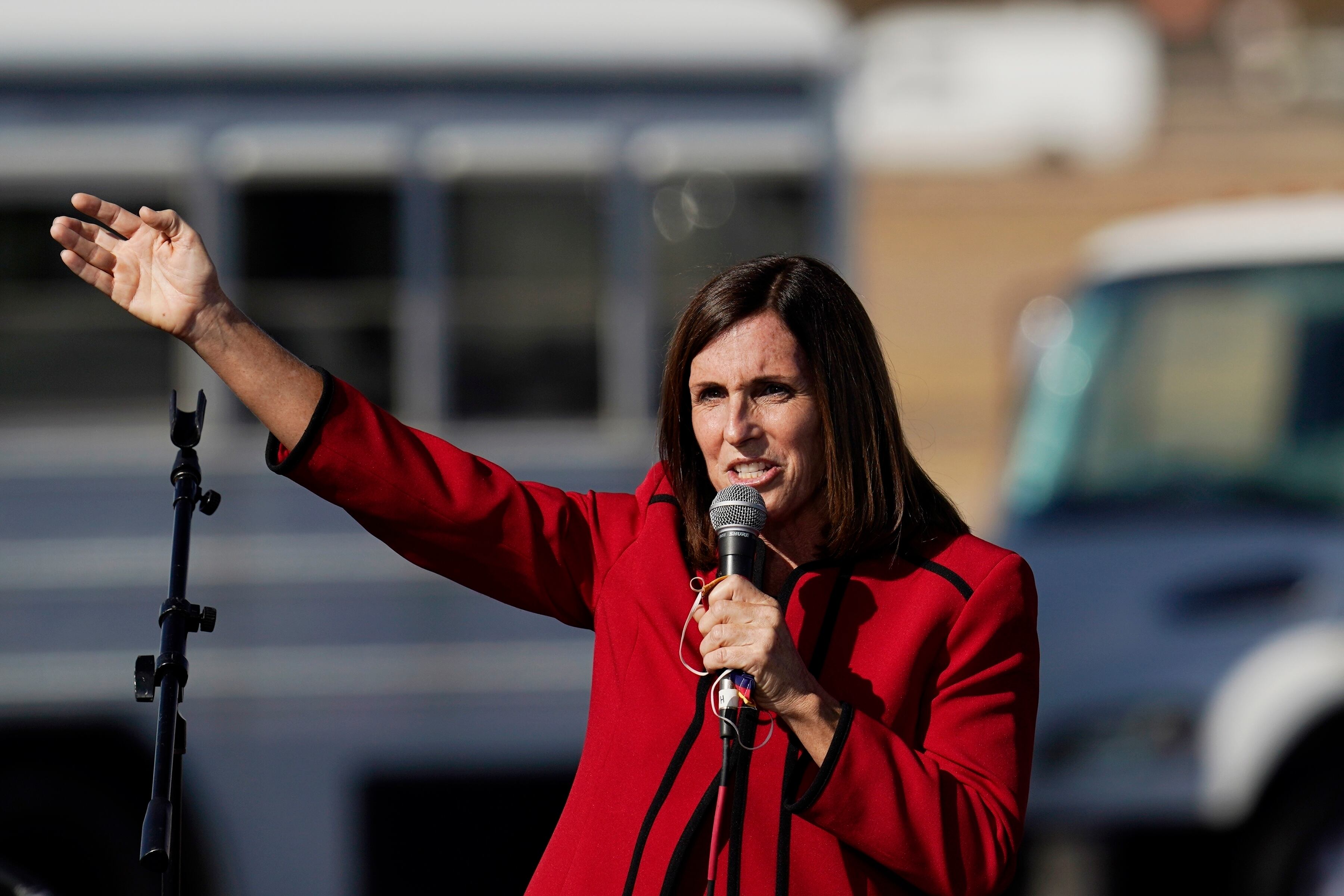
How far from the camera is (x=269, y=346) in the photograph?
205cm

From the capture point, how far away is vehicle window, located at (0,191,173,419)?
215 inches

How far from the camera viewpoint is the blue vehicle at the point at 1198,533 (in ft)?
16.4

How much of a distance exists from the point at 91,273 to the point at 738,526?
95 cm

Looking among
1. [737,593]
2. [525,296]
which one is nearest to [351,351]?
[525,296]

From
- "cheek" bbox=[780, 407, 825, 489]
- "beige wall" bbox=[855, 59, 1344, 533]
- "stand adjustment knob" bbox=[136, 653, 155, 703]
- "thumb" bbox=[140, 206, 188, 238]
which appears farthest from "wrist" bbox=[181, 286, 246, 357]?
"beige wall" bbox=[855, 59, 1344, 533]

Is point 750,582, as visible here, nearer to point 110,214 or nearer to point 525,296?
point 110,214

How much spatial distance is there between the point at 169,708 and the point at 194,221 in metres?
3.82

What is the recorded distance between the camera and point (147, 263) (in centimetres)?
208

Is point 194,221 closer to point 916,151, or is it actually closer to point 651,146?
point 651,146

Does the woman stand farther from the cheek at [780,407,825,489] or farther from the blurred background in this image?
the blurred background

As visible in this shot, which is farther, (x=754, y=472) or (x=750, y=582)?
(x=754, y=472)

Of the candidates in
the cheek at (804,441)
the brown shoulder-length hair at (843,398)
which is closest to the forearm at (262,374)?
the brown shoulder-length hair at (843,398)

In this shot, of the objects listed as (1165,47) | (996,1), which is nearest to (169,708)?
(996,1)

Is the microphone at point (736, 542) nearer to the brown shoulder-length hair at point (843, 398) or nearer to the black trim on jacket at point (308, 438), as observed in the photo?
the brown shoulder-length hair at point (843, 398)
